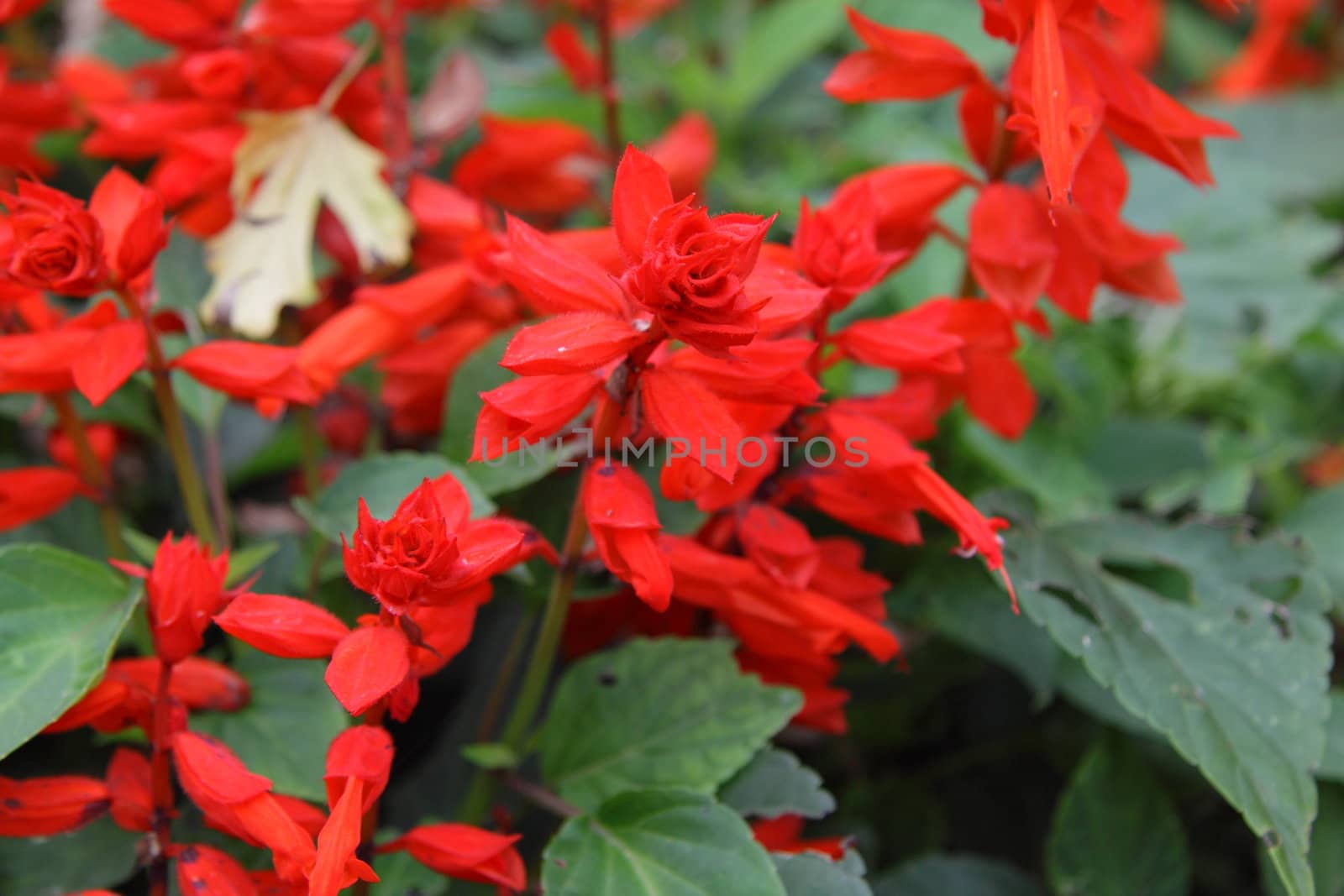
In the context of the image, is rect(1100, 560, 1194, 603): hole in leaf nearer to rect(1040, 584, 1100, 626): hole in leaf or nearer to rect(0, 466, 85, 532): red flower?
rect(1040, 584, 1100, 626): hole in leaf

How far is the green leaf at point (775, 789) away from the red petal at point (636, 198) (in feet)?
1.15

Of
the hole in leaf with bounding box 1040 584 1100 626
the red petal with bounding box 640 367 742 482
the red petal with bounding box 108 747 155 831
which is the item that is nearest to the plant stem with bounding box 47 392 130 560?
the red petal with bounding box 108 747 155 831

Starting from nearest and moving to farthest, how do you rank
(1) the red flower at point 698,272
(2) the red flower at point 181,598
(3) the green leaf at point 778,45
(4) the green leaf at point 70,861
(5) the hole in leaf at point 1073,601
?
(1) the red flower at point 698,272 → (2) the red flower at point 181,598 → (4) the green leaf at point 70,861 → (5) the hole in leaf at point 1073,601 → (3) the green leaf at point 778,45

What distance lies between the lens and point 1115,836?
0.86 meters

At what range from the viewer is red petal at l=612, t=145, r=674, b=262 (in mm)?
539

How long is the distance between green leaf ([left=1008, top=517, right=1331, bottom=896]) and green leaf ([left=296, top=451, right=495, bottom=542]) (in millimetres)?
384

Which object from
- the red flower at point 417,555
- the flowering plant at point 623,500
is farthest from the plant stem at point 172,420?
the red flower at point 417,555

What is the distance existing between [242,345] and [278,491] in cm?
51

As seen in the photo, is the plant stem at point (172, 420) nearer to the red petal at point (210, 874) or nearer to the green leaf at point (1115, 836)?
the red petal at point (210, 874)

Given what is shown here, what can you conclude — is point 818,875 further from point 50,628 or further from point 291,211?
point 291,211

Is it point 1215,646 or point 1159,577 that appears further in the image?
point 1159,577

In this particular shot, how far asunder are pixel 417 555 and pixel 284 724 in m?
0.27

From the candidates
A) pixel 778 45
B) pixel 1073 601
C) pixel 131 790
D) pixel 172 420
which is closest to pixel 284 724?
pixel 131 790

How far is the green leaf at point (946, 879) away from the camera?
2.83ft
